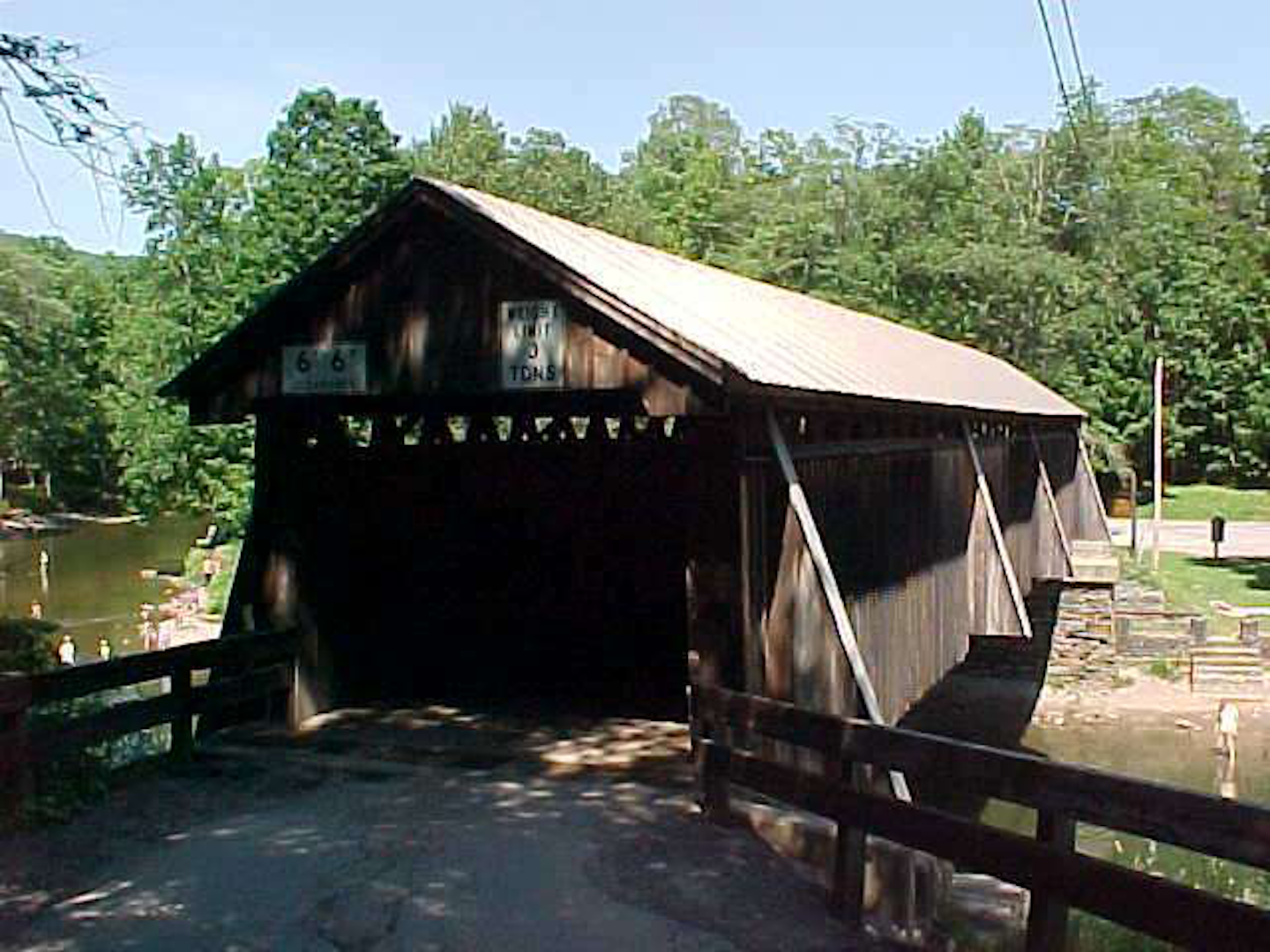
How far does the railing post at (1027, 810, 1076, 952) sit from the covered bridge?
2.06 metres

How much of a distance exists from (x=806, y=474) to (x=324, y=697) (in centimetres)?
384

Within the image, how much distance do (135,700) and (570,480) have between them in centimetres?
356

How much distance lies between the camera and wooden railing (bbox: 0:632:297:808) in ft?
22.5

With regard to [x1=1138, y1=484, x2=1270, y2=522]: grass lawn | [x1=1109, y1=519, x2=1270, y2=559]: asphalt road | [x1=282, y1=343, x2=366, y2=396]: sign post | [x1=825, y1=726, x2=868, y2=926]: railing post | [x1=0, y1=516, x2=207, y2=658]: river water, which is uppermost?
[x1=282, y1=343, x2=366, y2=396]: sign post

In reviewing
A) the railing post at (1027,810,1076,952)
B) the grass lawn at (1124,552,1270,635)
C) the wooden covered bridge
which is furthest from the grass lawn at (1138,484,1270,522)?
the railing post at (1027,810,1076,952)

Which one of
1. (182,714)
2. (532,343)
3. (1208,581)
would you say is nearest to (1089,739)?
(1208,581)

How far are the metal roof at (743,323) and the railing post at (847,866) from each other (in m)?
2.17

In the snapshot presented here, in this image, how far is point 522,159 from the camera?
5184cm

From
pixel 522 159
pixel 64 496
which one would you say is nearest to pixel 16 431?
pixel 64 496

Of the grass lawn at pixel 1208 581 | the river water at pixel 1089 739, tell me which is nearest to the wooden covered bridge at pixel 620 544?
the river water at pixel 1089 739

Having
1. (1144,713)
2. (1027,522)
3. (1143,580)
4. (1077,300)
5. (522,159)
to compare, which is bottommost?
(1144,713)

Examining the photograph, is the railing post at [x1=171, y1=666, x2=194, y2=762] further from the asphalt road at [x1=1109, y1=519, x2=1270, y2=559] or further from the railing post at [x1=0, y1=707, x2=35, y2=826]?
the asphalt road at [x1=1109, y1=519, x2=1270, y2=559]

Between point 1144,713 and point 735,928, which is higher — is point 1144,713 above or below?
below

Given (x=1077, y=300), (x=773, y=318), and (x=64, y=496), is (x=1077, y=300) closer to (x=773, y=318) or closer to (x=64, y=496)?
(x=773, y=318)
